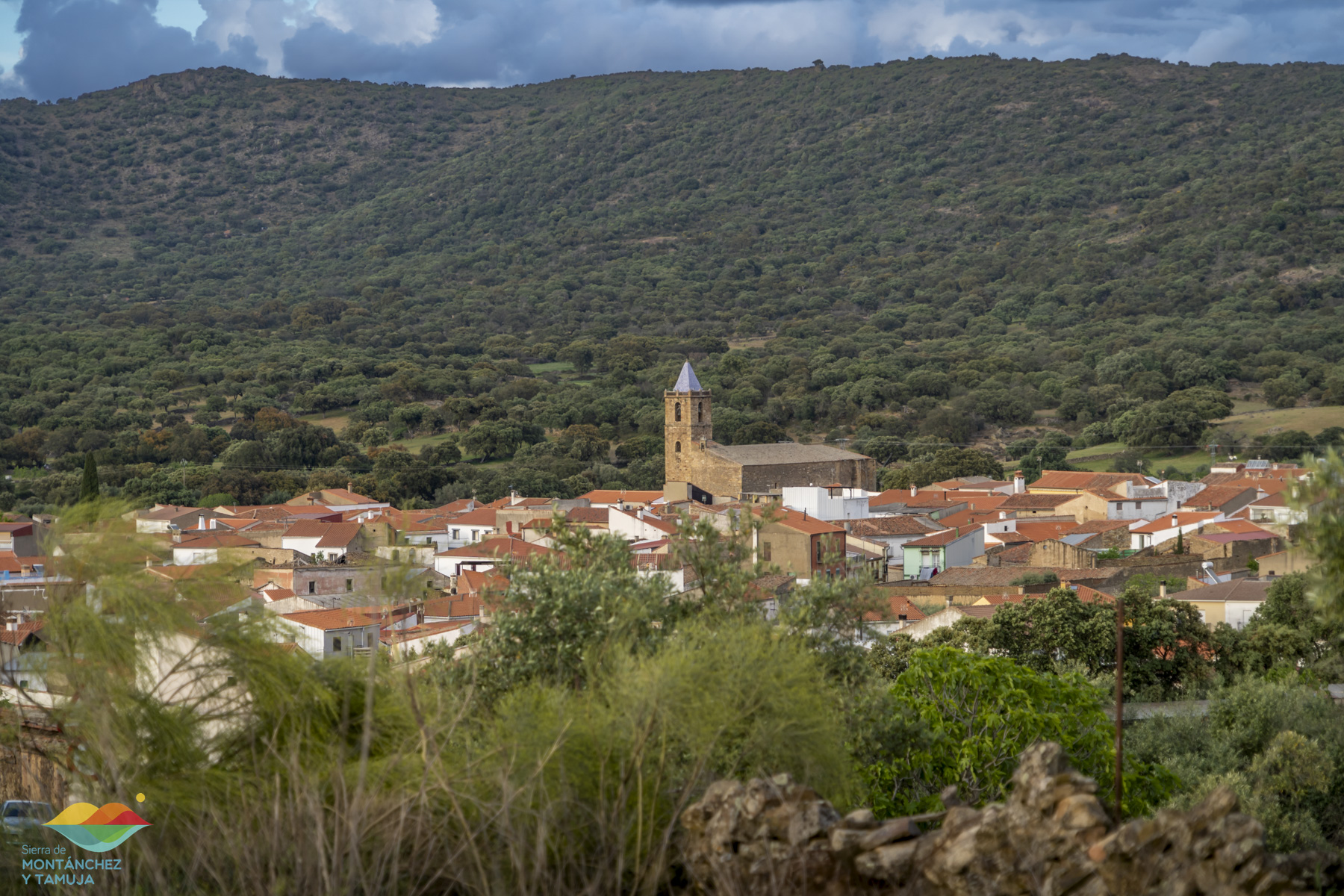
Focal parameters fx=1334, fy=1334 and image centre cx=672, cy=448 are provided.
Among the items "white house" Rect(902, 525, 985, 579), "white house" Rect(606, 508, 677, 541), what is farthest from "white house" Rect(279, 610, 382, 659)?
"white house" Rect(902, 525, 985, 579)

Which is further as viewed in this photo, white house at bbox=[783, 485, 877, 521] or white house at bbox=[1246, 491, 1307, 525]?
white house at bbox=[783, 485, 877, 521]

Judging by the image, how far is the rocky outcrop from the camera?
5812 millimetres

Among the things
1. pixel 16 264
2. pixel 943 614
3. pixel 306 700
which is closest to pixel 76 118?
pixel 16 264

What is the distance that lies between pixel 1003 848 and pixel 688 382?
5459 centimetres

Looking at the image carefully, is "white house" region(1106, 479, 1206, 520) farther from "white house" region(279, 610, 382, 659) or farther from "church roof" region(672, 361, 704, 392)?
"white house" region(279, 610, 382, 659)

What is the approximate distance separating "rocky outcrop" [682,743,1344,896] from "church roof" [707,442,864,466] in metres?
49.4

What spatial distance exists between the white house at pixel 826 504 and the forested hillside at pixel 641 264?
15.6 metres

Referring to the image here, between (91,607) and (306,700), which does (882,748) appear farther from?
(91,607)

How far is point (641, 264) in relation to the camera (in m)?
136

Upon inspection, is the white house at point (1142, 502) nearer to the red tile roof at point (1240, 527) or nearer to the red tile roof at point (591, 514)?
the red tile roof at point (1240, 527)

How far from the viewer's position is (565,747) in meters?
7.39

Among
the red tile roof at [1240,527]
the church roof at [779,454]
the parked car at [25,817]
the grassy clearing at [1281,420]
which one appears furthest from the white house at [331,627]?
the grassy clearing at [1281,420]

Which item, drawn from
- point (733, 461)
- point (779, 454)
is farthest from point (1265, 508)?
point (779, 454)

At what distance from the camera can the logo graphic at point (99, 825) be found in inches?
276
